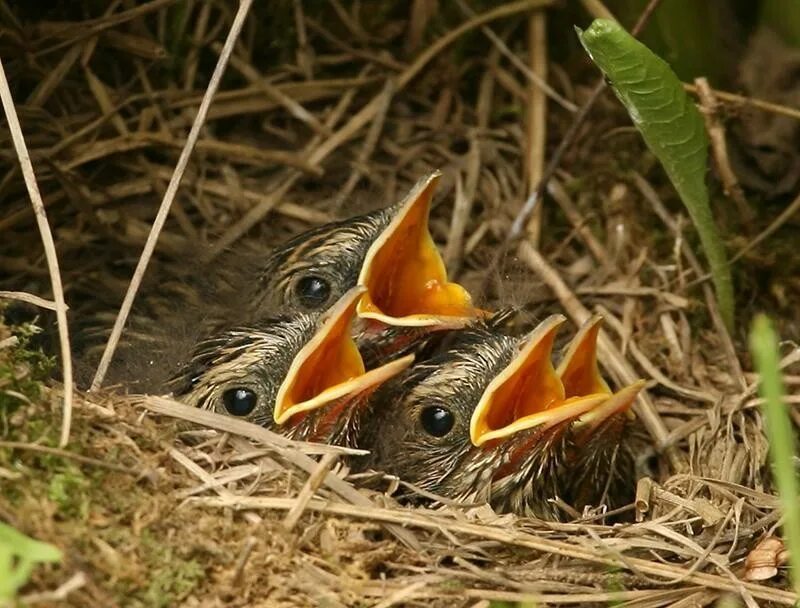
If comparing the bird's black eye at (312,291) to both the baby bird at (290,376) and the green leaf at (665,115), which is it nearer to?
the baby bird at (290,376)

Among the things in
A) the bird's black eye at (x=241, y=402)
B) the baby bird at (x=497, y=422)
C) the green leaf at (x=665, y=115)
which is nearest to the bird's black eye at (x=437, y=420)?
the baby bird at (x=497, y=422)

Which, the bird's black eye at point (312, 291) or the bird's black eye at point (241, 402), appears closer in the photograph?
the bird's black eye at point (241, 402)

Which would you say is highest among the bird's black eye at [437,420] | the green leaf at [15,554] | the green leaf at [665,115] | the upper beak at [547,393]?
the green leaf at [665,115]

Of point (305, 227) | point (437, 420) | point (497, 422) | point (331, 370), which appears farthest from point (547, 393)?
point (305, 227)

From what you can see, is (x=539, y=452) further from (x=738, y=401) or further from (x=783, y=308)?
(x=783, y=308)

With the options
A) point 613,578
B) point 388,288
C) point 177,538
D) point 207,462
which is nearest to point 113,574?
point 177,538

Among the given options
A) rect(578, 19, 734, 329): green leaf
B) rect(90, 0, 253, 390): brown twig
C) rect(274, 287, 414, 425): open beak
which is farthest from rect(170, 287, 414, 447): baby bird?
rect(578, 19, 734, 329): green leaf

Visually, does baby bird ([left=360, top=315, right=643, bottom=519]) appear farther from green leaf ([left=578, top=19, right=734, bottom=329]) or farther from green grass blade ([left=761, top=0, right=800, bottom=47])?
green grass blade ([left=761, top=0, right=800, bottom=47])
